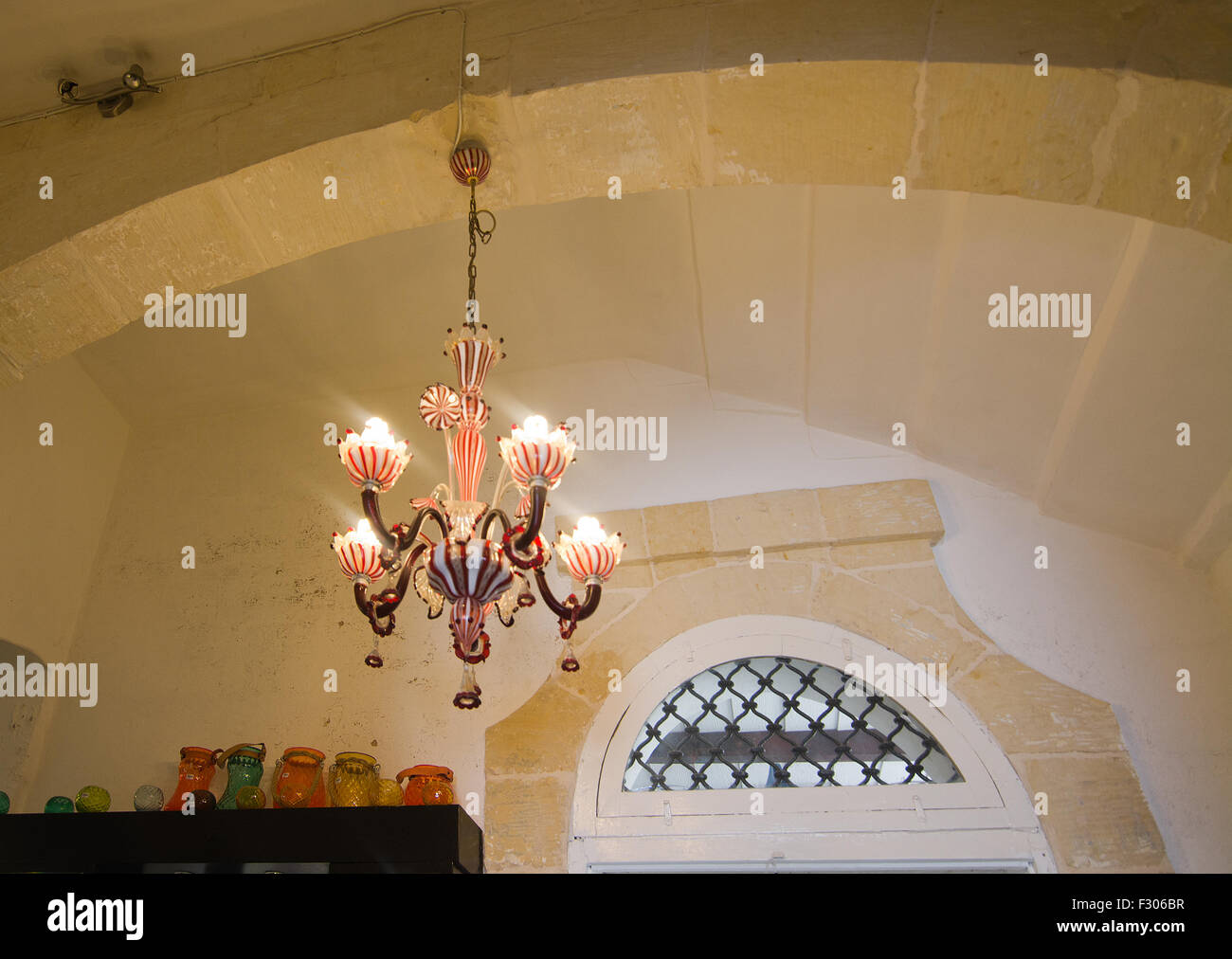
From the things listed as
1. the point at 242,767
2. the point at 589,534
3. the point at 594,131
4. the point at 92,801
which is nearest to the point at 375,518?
the point at 589,534

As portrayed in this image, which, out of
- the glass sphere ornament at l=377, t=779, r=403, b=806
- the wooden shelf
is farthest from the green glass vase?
the glass sphere ornament at l=377, t=779, r=403, b=806

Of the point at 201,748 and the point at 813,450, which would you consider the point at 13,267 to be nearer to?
the point at 201,748

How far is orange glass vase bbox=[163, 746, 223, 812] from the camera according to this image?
352 cm

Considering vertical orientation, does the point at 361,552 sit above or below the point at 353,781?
above

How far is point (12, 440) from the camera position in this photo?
4.23 meters

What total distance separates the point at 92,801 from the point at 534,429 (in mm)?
2613

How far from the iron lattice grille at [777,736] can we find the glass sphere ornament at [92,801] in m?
2.09

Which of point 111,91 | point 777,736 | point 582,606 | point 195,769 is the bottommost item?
point 195,769

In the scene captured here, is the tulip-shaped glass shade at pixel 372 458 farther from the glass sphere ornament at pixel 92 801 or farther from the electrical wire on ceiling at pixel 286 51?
the glass sphere ornament at pixel 92 801

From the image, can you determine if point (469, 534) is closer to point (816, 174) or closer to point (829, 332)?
point (816, 174)

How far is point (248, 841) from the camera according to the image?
10.3 ft

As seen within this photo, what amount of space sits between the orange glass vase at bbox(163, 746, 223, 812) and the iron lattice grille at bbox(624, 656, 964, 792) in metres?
1.77

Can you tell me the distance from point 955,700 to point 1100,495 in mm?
1004

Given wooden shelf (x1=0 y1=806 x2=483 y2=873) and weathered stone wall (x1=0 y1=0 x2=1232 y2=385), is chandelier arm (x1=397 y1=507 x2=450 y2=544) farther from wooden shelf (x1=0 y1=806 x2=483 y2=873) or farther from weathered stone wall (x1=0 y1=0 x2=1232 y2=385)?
wooden shelf (x1=0 y1=806 x2=483 y2=873)
